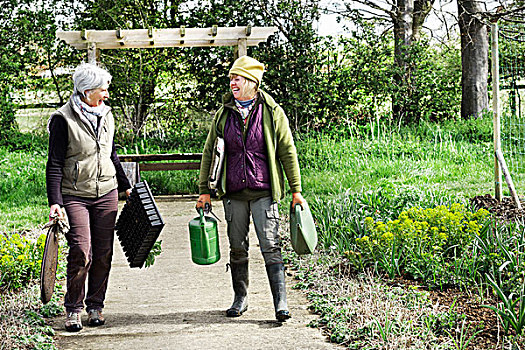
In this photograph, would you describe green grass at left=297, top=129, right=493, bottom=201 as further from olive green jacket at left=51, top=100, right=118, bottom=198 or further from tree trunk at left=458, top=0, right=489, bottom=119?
olive green jacket at left=51, top=100, right=118, bottom=198

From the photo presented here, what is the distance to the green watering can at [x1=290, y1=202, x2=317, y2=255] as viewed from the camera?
4.12 m

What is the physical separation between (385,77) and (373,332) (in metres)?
10.3

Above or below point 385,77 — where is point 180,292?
below

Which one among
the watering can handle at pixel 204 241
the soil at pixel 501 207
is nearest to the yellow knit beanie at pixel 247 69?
the watering can handle at pixel 204 241

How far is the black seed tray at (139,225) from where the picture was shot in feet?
13.4

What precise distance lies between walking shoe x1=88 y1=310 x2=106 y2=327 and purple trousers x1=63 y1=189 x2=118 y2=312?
4 cm

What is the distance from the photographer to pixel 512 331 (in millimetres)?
3516

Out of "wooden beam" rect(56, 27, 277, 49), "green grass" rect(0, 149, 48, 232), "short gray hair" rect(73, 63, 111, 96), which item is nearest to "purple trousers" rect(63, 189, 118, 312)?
"short gray hair" rect(73, 63, 111, 96)

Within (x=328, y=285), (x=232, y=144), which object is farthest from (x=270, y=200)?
(x=328, y=285)

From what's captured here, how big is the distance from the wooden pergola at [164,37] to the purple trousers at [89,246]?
5.85 m

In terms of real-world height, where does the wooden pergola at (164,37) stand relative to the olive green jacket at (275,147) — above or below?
above

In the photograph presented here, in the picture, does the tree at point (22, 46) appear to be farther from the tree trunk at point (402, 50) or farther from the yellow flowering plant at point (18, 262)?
the yellow flowering plant at point (18, 262)

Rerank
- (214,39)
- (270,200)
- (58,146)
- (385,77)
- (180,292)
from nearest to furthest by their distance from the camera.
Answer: (58,146) → (270,200) → (180,292) → (214,39) → (385,77)

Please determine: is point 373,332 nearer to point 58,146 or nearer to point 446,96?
point 58,146
